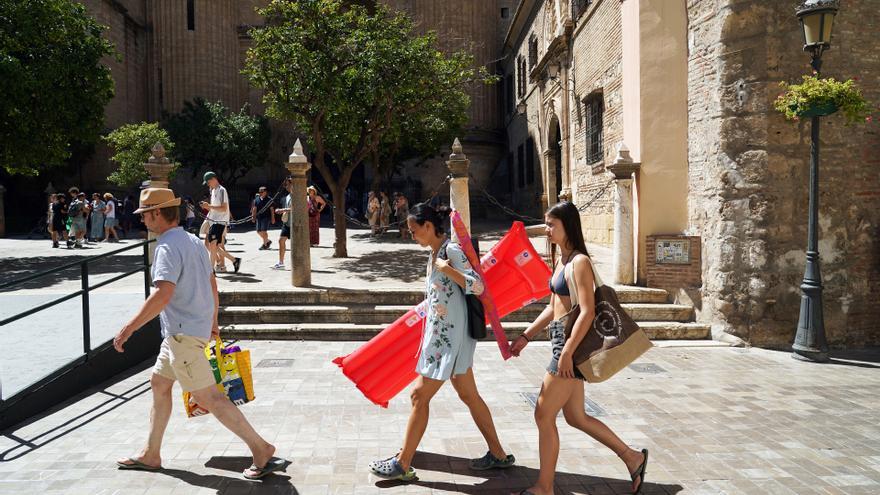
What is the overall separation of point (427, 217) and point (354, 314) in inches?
202

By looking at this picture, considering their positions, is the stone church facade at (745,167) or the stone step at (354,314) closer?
the stone church facade at (745,167)

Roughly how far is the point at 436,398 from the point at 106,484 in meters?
2.77

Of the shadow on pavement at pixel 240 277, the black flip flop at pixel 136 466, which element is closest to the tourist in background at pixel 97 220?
the shadow on pavement at pixel 240 277

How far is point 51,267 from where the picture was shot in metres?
13.4

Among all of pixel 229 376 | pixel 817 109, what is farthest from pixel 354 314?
pixel 817 109

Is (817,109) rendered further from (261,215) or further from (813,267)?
(261,215)

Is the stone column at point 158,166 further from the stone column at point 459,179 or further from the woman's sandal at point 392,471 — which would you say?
the woman's sandal at point 392,471

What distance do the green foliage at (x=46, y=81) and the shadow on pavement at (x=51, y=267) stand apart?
8.00 ft

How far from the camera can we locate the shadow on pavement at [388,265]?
1102cm

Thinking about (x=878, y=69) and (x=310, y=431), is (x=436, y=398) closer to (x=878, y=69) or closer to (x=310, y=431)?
(x=310, y=431)

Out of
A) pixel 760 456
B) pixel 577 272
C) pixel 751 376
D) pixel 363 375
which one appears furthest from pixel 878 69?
pixel 363 375

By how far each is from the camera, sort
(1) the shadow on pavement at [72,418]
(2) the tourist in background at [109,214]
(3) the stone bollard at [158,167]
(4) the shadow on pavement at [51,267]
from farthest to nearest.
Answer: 1. (2) the tourist in background at [109,214]
2. (3) the stone bollard at [158,167]
3. (4) the shadow on pavement at [51,267]
4. (1) the shadow on pavement at [72,418]

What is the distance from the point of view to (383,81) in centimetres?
1306

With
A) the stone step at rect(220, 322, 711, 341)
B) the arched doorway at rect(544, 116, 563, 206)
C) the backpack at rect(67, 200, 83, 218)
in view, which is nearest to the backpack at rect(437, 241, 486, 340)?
the stone step at rect(220, 322, 711, 341)
